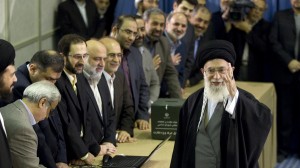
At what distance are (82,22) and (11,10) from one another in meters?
1.30

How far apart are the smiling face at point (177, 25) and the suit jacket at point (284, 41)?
5.12 feet

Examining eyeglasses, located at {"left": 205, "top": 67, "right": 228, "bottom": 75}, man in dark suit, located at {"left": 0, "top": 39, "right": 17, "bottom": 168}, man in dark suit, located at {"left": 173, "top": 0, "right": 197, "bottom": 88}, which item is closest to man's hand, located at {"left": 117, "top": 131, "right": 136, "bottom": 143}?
man in dark suit, located at {"left": 0, "top": 39, "right": 17, "bottom": 168}

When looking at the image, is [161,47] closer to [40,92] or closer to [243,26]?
[243,26]

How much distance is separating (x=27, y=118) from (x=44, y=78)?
0.62m

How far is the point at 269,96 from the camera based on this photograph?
8.09m

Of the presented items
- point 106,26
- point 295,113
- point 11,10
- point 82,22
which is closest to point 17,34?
point 11,10

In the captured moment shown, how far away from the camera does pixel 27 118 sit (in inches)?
177

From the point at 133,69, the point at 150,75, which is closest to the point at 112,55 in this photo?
the point at 133,69

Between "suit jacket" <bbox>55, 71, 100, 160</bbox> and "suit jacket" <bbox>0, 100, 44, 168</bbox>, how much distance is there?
856 mm

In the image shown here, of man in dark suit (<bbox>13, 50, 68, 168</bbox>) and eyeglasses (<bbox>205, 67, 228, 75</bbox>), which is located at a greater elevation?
eyeglasses (<bbox>205, 67, 228, 75</bbox>)

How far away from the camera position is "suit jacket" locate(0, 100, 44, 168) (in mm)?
4426

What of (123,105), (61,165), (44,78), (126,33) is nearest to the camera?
(44,78)

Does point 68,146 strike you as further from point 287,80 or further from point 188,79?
point 287,80

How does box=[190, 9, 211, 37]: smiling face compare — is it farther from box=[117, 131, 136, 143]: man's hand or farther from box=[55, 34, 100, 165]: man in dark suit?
box=[55, 34, 100, 165]: man in dark suit
